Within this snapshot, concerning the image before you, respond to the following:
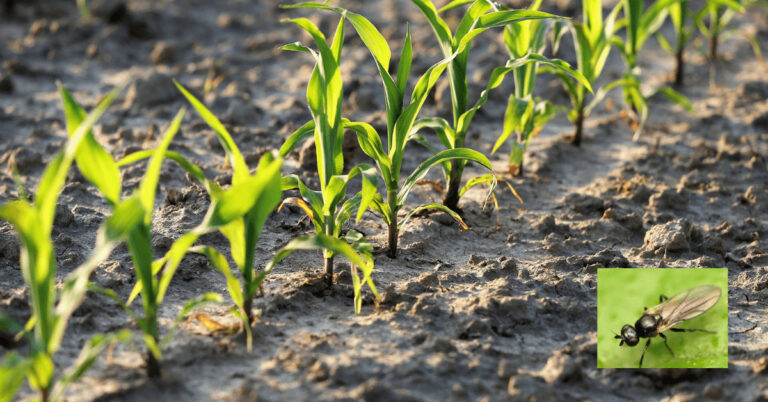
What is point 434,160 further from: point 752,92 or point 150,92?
point 752,92

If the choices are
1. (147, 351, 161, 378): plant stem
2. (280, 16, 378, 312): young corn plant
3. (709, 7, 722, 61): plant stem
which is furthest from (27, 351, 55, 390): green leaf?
(709, 7, 722, 61): plant stem

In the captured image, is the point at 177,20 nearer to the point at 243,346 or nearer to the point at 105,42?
the point at 105,42

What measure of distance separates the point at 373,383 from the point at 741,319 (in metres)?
1.40

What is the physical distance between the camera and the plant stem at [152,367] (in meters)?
2.23

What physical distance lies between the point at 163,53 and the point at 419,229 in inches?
110

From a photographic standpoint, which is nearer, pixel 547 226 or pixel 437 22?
pixel 437 22

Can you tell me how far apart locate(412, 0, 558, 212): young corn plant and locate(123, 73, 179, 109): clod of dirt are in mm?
2027

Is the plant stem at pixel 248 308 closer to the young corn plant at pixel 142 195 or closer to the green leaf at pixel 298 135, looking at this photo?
the young corn plant at pixel 142 195

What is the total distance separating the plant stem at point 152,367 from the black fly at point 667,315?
1.39 m

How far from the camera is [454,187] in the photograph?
10.8 feet

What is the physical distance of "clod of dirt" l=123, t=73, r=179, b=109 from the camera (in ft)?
14.9

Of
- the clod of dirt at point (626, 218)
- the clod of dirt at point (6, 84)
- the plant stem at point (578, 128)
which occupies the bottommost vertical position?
the clod of dirt at point (626, 218)

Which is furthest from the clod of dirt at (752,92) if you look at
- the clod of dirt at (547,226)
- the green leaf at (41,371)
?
the green leaf at (41,371)

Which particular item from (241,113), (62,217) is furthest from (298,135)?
(241,113)
